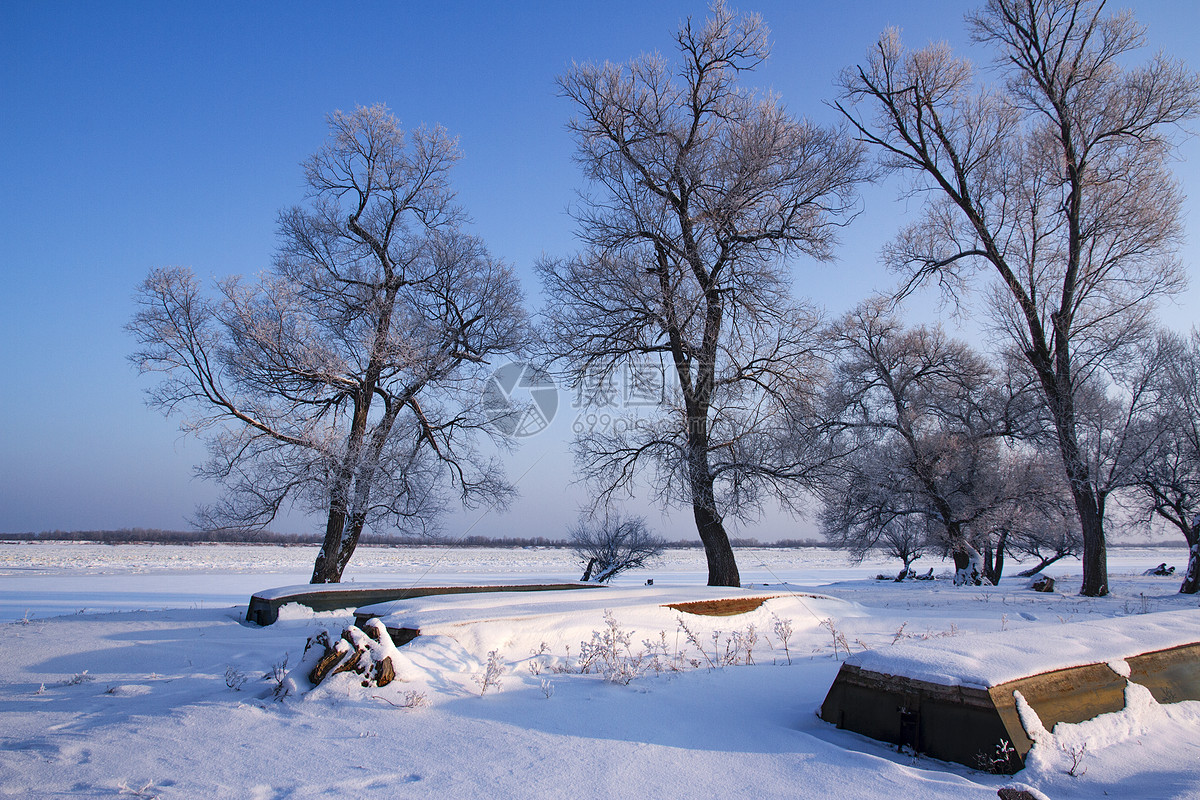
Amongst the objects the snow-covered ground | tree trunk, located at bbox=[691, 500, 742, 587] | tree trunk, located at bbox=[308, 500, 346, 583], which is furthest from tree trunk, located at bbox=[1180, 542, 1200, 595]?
tree trunk, located at bbox=[308, 500, 346, 583]

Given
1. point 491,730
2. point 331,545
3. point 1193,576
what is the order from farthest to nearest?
1. point 1193,576
2. point 331,545
3. point 491,730


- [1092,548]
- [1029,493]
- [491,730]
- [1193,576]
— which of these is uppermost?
[1029,493]

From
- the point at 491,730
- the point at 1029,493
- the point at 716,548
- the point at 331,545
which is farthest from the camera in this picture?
the point at 1029,493

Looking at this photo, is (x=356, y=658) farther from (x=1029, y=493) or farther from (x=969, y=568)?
(x=969, y=568)

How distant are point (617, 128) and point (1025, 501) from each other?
1630 cm

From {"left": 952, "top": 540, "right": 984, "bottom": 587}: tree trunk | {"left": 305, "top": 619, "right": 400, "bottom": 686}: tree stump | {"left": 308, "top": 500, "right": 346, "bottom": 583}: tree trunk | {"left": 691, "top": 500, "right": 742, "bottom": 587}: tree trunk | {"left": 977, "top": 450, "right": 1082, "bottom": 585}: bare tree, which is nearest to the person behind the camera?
{"left": 305, "top": 619, "right": 400, "bottom": 686}: tree stump

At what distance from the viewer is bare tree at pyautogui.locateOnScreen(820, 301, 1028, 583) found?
19469 mm

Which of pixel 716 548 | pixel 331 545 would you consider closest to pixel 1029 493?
pixel 716 548

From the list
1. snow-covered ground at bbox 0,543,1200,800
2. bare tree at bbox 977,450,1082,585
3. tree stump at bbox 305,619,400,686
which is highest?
bare tree at bbox 977,450,1082,585

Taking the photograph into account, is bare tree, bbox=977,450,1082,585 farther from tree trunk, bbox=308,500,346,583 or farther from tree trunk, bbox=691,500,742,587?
tree trunk, bbox=308,500,346,583

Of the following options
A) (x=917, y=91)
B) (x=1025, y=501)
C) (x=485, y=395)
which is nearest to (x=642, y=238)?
(x=485, y=395)

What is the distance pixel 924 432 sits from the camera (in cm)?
2080

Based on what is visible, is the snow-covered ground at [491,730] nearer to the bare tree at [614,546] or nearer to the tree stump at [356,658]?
the tree stump at [356,658]

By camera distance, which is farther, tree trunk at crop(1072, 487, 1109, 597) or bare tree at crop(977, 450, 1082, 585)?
bare tree at crop(977, 450, 1082, 585)
